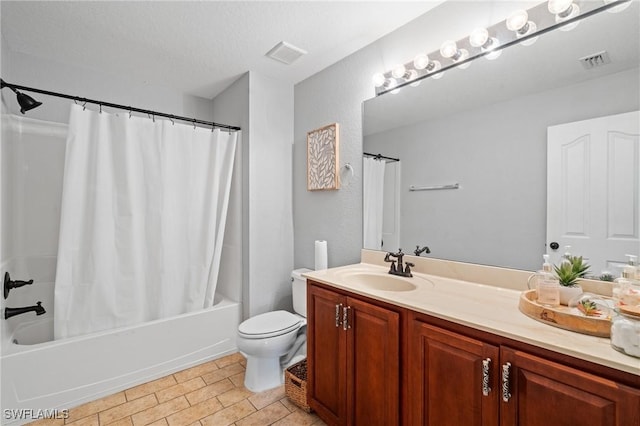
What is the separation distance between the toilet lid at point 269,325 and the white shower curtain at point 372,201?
2.55 ft

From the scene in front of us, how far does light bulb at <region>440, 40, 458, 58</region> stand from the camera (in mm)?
1582

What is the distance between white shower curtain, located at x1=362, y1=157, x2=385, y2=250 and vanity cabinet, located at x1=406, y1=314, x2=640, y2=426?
0.90 metres

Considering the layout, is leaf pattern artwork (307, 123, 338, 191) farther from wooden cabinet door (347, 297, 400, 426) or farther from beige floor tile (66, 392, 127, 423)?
beige floor tile (66, 392, 127, 423)

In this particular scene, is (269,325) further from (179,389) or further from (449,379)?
(449,379)

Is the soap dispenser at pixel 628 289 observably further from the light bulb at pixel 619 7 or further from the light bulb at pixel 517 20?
the light bulb at pixel 517 20

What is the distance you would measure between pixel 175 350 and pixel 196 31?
2.30 meters

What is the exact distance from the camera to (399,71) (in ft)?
6.03

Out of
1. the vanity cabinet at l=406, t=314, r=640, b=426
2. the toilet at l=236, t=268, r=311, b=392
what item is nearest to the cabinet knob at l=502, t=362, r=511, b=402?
the vanity cabinet at l=406, t=314, r=640, b=426

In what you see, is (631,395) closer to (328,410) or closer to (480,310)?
(480,310)

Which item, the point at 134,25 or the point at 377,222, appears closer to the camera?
the point at 134,25

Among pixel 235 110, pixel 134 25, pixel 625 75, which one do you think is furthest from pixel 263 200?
pixel 625 75

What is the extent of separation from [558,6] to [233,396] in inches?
108

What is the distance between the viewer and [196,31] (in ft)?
6.35

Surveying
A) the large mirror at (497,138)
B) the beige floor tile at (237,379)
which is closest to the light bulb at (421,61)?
the large mirror at (497,138)
